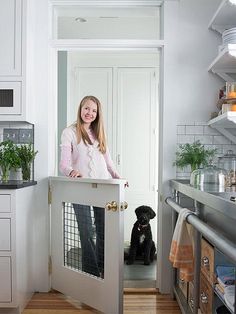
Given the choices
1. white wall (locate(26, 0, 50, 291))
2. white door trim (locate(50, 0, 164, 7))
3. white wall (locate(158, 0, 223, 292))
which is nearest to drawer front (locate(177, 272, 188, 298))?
white wall (locate(158, 0, 223, 292))

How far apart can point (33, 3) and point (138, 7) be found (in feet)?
2.59

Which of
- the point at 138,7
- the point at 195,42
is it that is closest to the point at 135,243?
the point at 195,42

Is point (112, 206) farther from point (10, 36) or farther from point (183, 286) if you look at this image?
point (10, 36)

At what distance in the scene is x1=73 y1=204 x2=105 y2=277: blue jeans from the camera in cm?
213

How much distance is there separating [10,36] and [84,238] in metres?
1.49

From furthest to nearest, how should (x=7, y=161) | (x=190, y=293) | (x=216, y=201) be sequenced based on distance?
(x=7, y=161)
(x=190, y=293)
(x=216, y=201)

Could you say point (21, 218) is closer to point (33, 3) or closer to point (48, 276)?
point (48, 276)

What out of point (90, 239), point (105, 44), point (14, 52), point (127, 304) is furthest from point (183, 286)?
point (14, 52)

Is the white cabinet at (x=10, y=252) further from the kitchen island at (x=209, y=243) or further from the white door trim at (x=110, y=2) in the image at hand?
the white door trim at (x=110, y=2)

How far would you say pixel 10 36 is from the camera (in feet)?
7.53

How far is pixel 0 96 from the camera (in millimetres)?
2303

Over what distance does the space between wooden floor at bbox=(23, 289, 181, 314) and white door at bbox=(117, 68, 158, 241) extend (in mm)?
1579

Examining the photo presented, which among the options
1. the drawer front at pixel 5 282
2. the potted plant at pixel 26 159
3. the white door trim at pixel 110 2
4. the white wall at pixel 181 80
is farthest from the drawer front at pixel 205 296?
the white door trim at pixel 110 2

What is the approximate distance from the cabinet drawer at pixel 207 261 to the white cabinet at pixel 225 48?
112 centimetres
